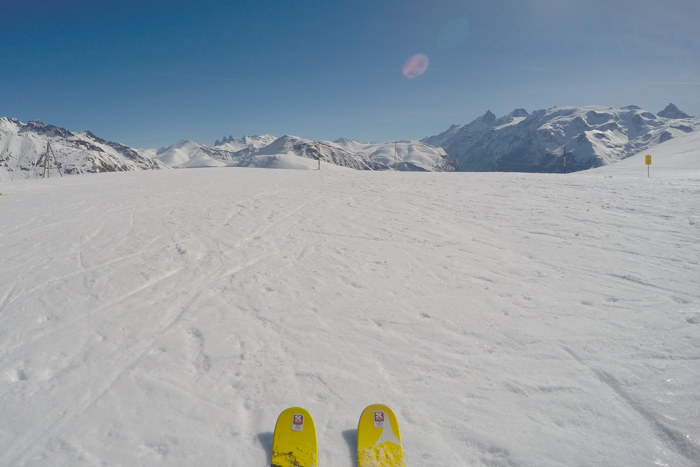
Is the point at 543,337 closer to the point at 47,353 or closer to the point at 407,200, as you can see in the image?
the point at 47,353

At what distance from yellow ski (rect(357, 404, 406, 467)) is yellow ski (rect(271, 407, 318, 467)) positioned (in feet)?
1.50

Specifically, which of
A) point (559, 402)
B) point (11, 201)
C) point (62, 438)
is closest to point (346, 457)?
point (559, 402)

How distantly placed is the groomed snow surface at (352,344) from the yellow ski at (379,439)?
0.15m

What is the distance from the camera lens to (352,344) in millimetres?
4645

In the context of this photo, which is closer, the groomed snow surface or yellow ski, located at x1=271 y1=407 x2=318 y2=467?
yellow ski, located at x1=271 y1=407 x2=318 y2=467

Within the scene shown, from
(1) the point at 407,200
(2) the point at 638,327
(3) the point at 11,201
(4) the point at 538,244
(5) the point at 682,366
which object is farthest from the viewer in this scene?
(3) the point at 11,201

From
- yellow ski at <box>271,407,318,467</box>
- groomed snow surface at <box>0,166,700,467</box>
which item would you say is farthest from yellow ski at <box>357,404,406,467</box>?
yellow ski at <box>271,407,318,467</box>

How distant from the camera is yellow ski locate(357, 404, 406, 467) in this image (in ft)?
9.95

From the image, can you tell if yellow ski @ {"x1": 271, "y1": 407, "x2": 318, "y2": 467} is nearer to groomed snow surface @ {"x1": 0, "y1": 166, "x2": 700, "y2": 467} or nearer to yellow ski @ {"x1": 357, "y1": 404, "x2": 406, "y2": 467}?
groomed snow surface @ {"x1": 0, "y1": 166, "x2": 700, "y2": 467}

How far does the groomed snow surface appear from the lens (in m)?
3.27

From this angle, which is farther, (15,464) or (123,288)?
(123,288)

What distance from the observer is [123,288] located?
20.8 feet

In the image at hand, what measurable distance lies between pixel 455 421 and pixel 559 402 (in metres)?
1.20

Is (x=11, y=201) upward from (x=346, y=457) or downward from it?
upward
